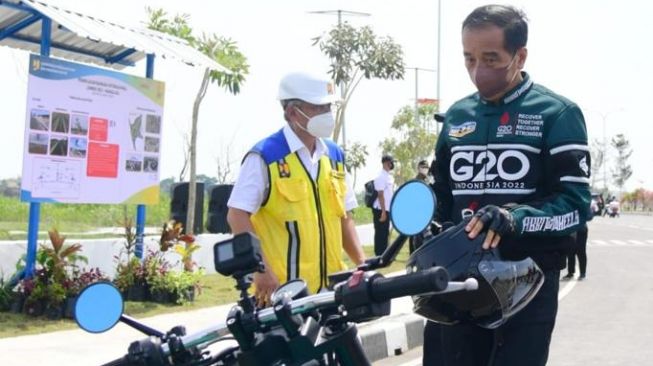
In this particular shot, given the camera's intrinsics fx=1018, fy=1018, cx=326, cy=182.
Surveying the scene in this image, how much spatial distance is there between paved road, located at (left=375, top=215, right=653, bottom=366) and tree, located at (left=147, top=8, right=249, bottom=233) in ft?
18.3

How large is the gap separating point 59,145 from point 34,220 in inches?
29.2

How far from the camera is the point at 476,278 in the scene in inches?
99.5

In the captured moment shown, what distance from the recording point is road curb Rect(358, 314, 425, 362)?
827 centimetres

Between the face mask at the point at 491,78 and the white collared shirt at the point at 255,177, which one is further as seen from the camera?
the white collared shirt at the point at 255,177

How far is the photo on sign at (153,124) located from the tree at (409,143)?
22.6 meters

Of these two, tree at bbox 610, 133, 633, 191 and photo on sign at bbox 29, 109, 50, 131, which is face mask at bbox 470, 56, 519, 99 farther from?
tree at bbox 610, 133, 633, 191

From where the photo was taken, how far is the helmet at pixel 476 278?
2.50m

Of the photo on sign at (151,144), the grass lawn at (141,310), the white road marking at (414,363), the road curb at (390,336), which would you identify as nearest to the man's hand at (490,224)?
the grass lawn at (141,310)

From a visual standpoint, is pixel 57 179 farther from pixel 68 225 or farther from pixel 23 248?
pixel 68 225

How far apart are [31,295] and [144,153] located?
193 cm

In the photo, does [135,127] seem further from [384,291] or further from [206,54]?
[384,291]

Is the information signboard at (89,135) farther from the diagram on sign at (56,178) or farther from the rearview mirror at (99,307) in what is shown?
the rearview mirror at (99,307)

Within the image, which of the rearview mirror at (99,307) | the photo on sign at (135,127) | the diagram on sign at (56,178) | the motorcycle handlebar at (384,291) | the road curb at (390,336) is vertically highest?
the photo on sign at (135,127)

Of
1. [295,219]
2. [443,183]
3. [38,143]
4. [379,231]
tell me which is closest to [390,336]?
[38,143]
